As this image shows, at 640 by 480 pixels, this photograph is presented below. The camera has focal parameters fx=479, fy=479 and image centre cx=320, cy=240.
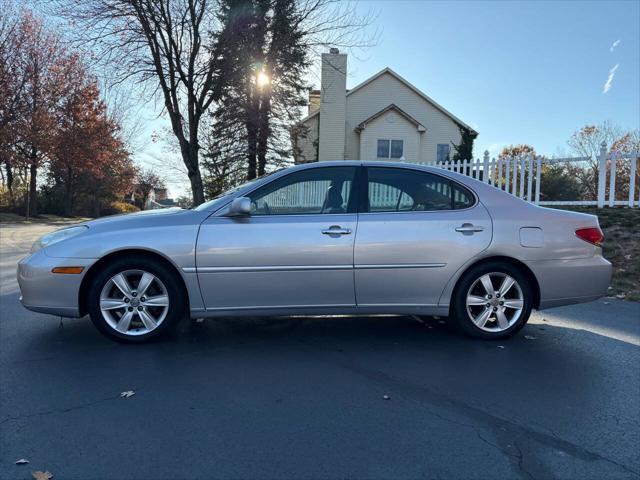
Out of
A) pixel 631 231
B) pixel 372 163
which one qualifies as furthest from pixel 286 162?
pixel 372 163

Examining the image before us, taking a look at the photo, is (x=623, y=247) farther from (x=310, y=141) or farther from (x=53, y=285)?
(x=310, y=141)

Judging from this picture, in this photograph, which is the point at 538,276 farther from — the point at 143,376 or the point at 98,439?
the point at 98,439

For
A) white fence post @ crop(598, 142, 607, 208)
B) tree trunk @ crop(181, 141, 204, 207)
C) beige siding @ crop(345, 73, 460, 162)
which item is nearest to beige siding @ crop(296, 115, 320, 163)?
beige siding @ crop(345, 73, 460, 162)

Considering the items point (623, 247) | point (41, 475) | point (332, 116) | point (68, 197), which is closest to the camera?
point (41, 475)

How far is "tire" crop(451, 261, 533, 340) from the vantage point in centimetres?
442

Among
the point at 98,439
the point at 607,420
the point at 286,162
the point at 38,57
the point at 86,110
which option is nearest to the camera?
the point at 98,439

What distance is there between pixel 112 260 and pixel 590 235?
439 centimetres

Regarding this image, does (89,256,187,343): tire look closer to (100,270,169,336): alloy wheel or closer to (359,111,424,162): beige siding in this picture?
(100,270,169,336): alloy wheel

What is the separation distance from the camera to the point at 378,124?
27203mm

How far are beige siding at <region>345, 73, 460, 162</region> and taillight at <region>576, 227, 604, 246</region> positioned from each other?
24.4 meters

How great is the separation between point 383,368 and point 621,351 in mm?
2274

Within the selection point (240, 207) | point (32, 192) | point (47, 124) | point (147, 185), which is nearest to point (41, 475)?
point (240, 207)

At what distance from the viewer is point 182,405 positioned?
310cm

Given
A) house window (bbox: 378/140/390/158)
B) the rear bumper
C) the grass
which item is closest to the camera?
the rear bumper
